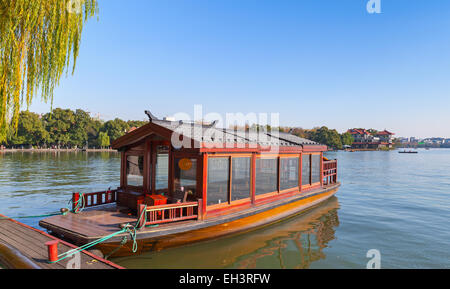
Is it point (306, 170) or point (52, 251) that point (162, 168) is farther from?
point (306, 170)

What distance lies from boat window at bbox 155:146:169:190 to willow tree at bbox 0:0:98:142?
11.1 ft

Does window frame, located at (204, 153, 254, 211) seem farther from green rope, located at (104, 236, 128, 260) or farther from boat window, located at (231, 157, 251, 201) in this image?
green rope, located at (104, 236, 128, 260)

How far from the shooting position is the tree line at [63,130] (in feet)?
217

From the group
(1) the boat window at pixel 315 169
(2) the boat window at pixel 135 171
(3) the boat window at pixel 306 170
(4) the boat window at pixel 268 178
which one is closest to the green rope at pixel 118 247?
(2) the boat window at pixel 135 171

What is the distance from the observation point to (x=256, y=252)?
26.2 feet

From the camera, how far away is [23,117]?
64.1 m

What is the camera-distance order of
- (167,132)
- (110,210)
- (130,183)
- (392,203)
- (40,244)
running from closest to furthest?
(40,244), (167,132), (110,210), (130,183), (392,203)

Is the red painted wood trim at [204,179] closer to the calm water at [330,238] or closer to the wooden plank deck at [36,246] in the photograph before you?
the calm water at [330,238]

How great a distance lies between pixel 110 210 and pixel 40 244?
228 centimetres

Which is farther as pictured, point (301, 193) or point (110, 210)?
point (301, 193)

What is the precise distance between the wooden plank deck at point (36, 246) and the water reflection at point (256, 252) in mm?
1284
